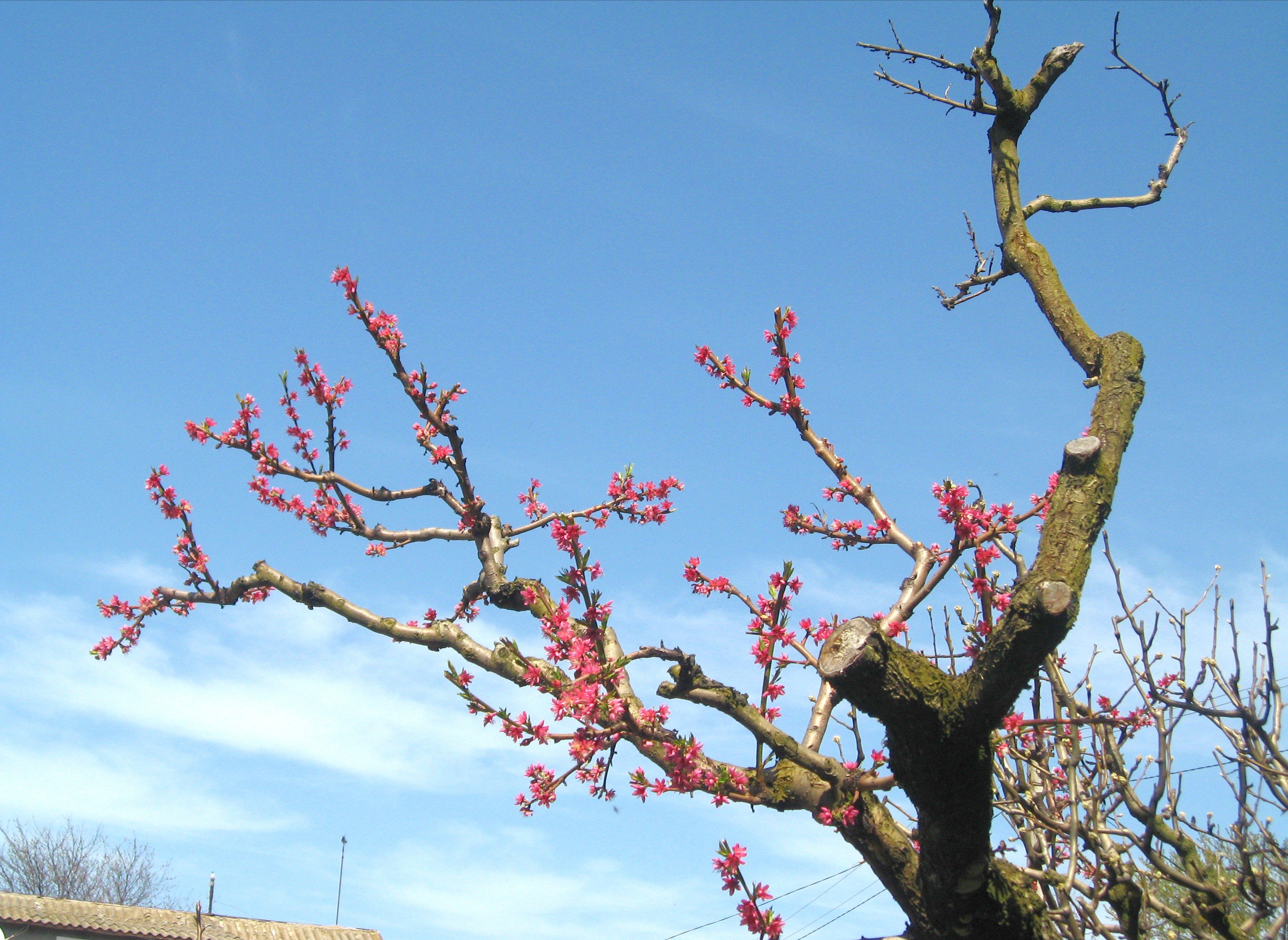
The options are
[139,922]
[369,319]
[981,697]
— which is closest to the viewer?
[981,697]

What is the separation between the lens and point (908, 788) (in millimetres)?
3518

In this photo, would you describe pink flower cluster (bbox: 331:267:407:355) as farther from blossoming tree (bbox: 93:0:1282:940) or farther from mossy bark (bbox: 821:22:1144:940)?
mossy bark (bbox: 821:22:1144:940)

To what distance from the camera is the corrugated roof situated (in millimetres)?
16422

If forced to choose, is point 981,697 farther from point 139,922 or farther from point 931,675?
point 139,922

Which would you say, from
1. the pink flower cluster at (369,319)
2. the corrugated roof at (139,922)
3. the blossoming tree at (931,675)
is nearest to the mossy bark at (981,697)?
the blossoming tree at (931,675)

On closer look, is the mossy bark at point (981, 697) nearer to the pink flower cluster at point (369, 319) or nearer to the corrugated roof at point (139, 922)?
the pink flower cluster at point (369, 319)

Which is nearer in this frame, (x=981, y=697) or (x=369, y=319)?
(x=981, y=697)

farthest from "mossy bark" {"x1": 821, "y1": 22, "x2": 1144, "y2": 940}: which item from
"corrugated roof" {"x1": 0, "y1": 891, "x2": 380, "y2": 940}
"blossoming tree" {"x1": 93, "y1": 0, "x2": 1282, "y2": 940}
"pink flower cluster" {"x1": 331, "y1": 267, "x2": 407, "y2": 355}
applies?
"corrugated roof" {"x1": 0, "y1": 891, "x2": 380, "y2": 940}

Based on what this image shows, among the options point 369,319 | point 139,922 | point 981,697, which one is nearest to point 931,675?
point 981,697

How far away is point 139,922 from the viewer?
17297mm

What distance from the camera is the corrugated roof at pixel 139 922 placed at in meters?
16.4

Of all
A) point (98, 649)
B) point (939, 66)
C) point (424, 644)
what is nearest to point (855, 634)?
point (424, 644)

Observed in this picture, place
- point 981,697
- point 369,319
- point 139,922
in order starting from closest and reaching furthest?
point 981,697, point 369,319, point 139,922

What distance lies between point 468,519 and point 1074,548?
3.62 meters
